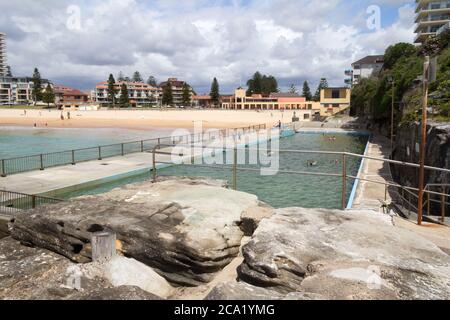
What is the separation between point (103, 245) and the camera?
580cm

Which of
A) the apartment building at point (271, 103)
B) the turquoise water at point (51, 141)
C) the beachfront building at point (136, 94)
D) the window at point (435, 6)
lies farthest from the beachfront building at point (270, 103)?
the turquoise water at point (51, 141)

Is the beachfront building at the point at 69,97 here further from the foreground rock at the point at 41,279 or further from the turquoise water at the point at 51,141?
the foreground rock at the point at 41,279

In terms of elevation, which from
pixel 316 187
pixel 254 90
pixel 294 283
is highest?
pixel 254 90

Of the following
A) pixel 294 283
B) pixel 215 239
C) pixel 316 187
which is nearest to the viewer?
pixel 294 283

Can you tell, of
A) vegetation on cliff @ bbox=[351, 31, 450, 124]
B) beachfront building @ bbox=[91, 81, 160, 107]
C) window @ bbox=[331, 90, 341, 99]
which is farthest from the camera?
beachfront building @ bbox=[91, 81, 160, 107]

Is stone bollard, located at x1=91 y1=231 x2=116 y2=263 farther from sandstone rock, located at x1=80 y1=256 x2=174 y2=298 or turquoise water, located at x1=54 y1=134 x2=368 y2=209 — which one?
turquoise water, located at x1=54 y1=134 x2=368 y2=209

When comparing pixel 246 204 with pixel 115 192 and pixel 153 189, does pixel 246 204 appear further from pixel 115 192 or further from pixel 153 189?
pixel 115 192

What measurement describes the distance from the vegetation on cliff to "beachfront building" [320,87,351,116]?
4926mm

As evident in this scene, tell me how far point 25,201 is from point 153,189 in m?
6.11

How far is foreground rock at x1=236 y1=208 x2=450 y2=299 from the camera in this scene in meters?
3.88

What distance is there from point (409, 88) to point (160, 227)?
30180 mm

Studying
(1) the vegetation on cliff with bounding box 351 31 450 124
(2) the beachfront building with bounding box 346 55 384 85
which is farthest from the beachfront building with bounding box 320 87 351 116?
(2) the beachfront building with bounding box 346 55 384 85

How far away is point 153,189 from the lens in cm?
847
